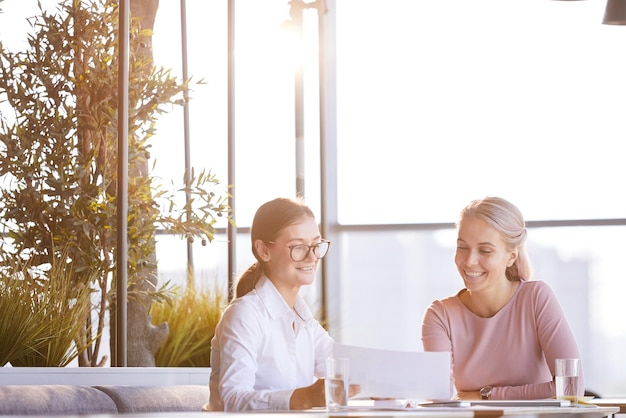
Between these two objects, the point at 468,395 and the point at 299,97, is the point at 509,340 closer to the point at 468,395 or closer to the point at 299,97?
the point at 468,395

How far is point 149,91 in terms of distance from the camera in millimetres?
4195

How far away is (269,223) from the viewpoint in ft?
8.67

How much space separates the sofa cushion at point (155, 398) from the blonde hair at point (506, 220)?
105 cm

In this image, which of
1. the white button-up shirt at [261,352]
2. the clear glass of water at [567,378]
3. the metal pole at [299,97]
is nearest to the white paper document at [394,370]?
the white button-up shirt at [261,352]

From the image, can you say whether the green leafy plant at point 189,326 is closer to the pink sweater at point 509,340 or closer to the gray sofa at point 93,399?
the gray sofa at point 93,399

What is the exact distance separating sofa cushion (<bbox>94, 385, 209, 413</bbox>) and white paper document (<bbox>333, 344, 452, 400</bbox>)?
39.2 inches

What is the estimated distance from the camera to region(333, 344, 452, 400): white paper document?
6.88ft

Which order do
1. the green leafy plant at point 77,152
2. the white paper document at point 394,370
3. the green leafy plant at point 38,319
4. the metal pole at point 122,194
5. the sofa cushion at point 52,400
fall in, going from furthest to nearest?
1. the green leafy plant at point 77,152
2. the metal pole at point 122,194
3. the green leafy plant at point 38,319
4. the sofa cushion at point 52,400
5. the white paper document at point 394,370

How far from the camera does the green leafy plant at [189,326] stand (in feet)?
13.7

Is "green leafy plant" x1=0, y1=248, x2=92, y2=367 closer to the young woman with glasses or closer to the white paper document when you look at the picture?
the young woman with glasses

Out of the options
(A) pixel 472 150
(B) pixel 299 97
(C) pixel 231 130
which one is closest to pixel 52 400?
(C) pixel 231 130

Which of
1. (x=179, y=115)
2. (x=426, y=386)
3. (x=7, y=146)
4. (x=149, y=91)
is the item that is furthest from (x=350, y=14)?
(x=426, y=386)

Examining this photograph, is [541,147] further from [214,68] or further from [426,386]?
[426,386]

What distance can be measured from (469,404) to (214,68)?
3606mm
